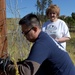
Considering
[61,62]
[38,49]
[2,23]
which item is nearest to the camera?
[38,49]

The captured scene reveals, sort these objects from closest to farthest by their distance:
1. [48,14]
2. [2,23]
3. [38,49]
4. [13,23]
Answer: [38,49], [2,23], [13,23], [48,14]

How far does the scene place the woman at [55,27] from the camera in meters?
5.26

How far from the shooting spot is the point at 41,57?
2.68 metres

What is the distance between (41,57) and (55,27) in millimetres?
2676

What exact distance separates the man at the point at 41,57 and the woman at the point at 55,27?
228 centimetres

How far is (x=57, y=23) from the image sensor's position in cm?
535

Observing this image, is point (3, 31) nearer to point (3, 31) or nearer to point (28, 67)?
point (3, 31)

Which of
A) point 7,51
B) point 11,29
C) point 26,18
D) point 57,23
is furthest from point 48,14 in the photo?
point 26,18

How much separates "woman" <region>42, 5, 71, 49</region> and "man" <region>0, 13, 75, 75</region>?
7.47 feet

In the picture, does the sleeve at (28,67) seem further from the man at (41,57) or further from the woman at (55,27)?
the woman at (55,27)

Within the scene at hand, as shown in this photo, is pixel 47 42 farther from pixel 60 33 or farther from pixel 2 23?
pixel 60 33

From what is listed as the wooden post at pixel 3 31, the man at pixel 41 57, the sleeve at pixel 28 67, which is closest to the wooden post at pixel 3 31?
the wooden post at pixel 3 31

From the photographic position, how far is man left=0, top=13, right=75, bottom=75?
8.66 feet

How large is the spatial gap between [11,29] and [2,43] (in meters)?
0.48
